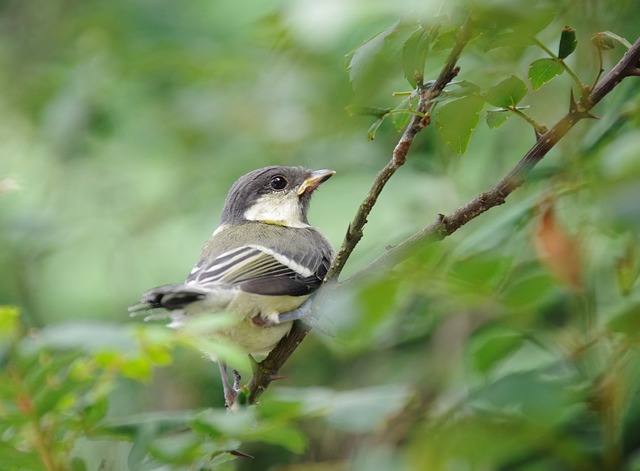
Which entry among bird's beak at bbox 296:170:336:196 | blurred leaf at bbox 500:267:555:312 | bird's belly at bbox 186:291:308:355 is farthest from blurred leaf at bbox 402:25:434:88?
bird's beak at bbox 296:170:336:196

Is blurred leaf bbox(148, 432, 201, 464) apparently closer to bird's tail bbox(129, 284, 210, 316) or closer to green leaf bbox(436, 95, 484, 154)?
green leaf bbox(436, 95, 484, 154)

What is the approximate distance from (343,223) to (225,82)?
136 cm

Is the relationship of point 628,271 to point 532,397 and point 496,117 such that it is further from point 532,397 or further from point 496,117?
point 496,117

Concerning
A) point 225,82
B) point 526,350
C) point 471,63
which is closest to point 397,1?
point 526,350

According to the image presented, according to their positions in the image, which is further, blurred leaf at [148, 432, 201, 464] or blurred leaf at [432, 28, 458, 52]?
blurred leaf at [432, 28, 458, 52]

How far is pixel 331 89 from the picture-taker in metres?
3.96

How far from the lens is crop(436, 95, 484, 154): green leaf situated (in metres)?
1.48

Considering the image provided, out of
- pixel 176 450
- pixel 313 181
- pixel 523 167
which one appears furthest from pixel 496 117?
pixel 313 181

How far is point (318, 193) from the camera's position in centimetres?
427

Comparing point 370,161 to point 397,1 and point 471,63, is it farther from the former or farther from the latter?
point 397,1

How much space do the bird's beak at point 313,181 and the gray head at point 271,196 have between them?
0.01m

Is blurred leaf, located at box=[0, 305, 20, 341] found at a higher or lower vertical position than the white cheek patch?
higher

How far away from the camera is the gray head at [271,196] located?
13.4ft

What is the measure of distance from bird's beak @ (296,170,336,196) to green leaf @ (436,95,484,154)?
2339mm
